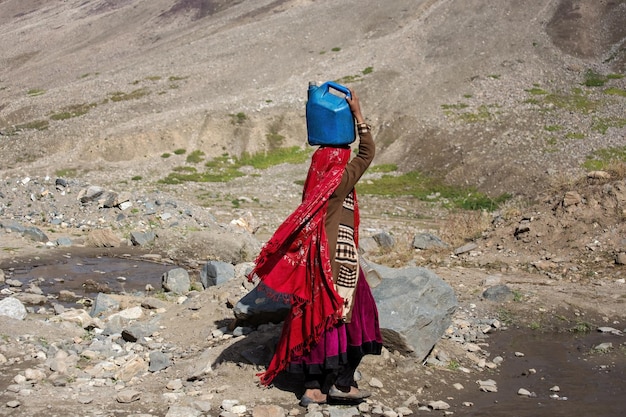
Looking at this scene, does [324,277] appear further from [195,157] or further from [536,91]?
[536,91]

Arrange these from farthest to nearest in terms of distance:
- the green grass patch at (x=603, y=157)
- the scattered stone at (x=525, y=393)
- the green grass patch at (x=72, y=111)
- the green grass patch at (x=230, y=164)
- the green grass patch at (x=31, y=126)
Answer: the green grass patch at (x=72, y=111) → the green grass patch at (x=31, y=126) → the green grass patch at (x=230, y=164) → the green grass patch at (x=603, y=157) → the scattered stone at (x=525, y=393)

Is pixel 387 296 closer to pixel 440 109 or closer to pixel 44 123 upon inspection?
pixel 440 109

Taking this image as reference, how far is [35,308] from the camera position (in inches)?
477

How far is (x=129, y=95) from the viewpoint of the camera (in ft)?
156

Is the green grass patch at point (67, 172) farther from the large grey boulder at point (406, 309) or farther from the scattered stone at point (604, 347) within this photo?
the scattered stone at point (604, 347)

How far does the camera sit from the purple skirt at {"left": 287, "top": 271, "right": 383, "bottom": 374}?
6445mm

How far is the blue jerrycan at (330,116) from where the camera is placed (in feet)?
21.0

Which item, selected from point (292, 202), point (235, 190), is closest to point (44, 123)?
point (235, 190)

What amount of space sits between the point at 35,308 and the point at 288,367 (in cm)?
687

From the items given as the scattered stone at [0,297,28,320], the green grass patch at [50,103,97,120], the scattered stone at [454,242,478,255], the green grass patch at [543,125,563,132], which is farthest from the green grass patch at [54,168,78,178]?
the scattered stone at [0,297,28,320]

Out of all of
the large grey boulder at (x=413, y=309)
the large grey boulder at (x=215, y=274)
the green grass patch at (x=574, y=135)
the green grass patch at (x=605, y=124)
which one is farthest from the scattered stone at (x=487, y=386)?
the green grass patch at (x=605, y=124)

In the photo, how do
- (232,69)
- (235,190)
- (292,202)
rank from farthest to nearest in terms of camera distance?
1. (232,69)
2. (235,190)
3. (292,202)

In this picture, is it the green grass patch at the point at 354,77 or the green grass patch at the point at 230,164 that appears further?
the green grass patch at the point at 354,77

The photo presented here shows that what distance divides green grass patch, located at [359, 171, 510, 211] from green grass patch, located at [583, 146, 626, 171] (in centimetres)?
394
